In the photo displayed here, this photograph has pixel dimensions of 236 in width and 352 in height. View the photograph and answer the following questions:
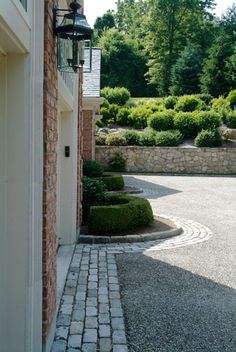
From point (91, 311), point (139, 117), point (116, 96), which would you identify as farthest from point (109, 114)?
point (91, 311)

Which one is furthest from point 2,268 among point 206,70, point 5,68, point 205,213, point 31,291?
point 206,70

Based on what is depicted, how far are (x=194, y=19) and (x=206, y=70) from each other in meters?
13.9

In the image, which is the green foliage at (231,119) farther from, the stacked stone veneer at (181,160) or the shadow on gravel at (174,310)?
the shadow on gravel at (174,310)

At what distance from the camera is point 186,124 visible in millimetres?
21578

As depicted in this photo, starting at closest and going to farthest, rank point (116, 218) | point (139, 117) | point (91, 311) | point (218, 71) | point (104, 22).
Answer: point (91, 311) → point (116, 218) → point (139, 117) → point (218, 71) → point (104, 22)

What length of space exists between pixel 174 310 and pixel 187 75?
96.6ft

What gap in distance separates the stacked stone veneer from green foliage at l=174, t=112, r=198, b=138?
5.59 feet

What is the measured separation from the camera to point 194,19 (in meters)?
41.0

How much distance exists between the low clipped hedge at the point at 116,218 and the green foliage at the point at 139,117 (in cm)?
1664

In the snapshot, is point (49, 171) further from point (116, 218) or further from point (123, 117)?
point (123, 117)

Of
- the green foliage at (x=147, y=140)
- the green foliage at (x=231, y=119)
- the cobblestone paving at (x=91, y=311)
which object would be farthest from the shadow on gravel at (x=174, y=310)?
the green foliage at (x=231, y=119)

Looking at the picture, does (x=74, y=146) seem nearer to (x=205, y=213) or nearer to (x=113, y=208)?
(x=113, y=208)

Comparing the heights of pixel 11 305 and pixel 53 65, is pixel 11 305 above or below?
below

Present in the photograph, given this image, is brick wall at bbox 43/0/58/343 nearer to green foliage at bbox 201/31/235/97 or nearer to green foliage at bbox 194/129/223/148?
green foliage at bbox 194/129/223/148
